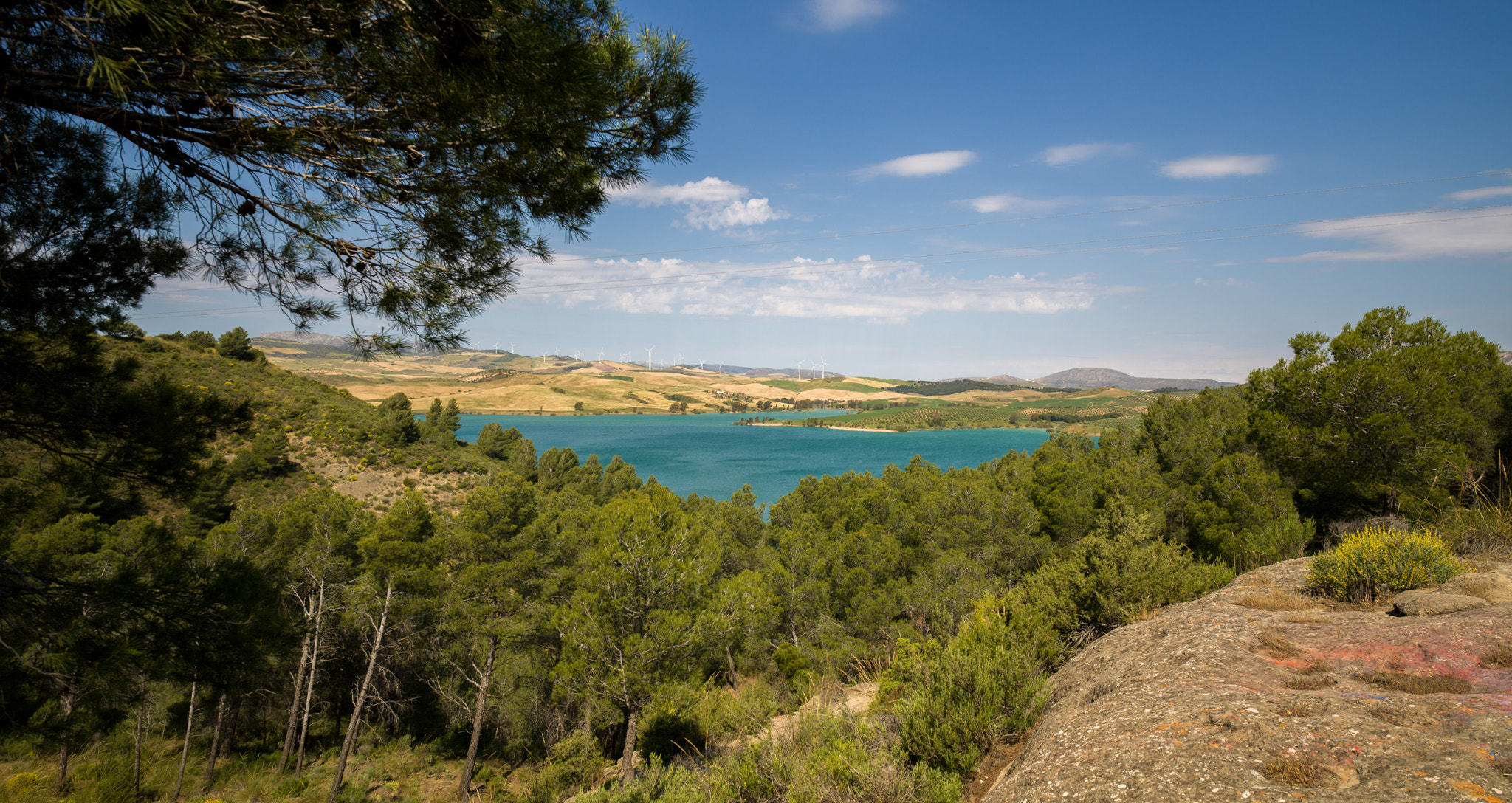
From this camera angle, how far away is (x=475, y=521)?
1656cm

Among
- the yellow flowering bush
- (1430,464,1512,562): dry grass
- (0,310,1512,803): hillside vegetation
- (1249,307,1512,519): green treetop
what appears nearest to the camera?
(0,310,1512,803): hillside vegetation

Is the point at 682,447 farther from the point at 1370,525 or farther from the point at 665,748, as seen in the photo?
the point at 1370,525

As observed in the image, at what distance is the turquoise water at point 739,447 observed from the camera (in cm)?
6619

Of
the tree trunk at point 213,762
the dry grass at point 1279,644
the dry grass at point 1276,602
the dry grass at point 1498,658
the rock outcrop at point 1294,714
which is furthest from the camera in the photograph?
the tree trunk at point 213,762

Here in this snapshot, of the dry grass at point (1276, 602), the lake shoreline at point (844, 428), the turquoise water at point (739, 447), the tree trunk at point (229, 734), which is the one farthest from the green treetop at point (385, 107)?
the lake shoreline at point (844, 428)

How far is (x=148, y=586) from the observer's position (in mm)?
3414

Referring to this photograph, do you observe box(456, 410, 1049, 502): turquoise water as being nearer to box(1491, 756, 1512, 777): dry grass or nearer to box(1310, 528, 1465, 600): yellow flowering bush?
box(1310, 528, 1465, 600): yellow flowering bush

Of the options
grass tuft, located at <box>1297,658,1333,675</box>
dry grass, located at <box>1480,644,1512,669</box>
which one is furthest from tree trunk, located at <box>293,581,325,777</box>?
dry grass, located at <box>1480,644,1512,669</box>

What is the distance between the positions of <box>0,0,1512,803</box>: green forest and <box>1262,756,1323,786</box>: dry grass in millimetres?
1926

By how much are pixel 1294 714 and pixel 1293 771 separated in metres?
0.81

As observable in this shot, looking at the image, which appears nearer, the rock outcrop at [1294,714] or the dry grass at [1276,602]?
the rock outcrop at [1294,714]

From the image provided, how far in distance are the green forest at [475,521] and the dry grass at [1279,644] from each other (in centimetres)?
196

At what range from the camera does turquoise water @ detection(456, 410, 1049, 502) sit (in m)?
66.2

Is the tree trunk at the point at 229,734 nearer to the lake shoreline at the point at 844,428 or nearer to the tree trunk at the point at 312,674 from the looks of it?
the tree trunk at the point at 312,674
